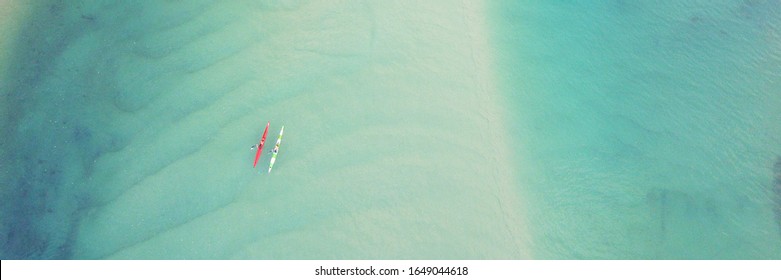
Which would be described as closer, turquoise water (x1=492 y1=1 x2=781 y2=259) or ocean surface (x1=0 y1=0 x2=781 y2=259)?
ocean surface (x1=0 y1=0 x2=781 y2=259)

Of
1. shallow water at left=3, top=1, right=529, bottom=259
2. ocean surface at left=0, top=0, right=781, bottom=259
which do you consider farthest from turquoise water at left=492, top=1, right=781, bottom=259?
Result: shallow water at left=3, top=1, right=529, bottom=259

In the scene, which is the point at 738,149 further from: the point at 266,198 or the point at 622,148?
the point at 266,198

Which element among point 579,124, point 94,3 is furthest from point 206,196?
point 579,124

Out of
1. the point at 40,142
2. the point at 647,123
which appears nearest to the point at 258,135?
the point at 40,142

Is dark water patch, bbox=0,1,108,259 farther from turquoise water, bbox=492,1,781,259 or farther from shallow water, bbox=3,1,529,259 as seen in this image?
turquoise water, bbox=492,1,781,259

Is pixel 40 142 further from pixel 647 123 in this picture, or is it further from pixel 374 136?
pixel 647 123
